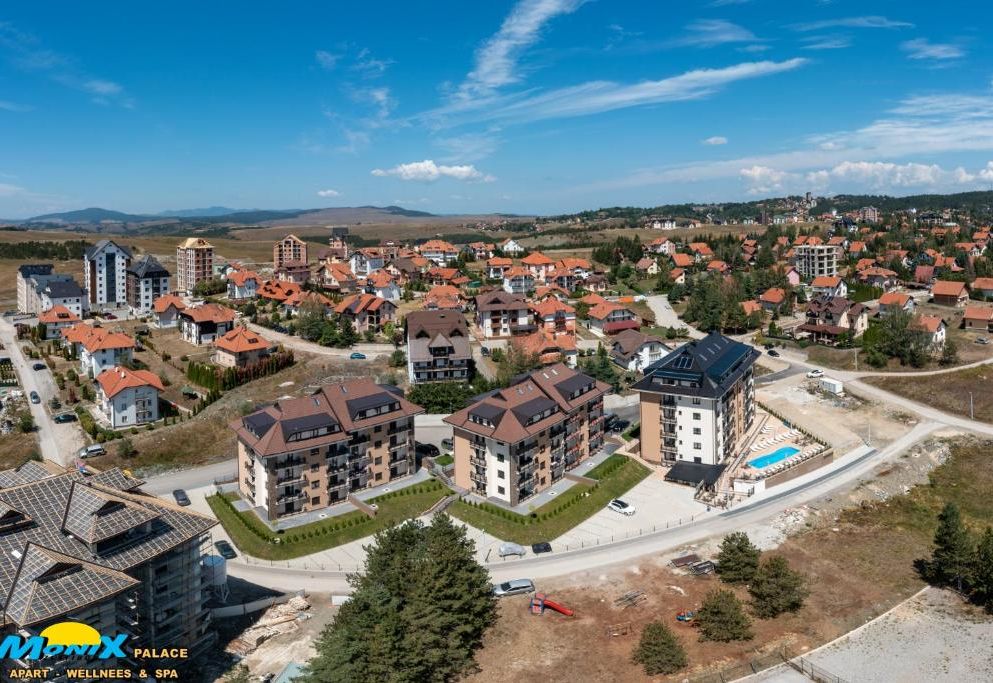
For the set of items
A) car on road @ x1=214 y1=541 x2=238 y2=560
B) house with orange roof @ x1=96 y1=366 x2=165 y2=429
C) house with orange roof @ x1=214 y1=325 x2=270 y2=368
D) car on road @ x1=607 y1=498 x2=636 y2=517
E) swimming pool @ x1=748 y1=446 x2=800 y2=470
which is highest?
house with orange roof @ x1=214 y1=325 x2=270 y2=368

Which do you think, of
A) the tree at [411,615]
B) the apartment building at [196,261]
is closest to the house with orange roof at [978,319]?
the tree at [411,615]

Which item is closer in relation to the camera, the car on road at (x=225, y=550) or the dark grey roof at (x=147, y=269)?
the car on road at (x=225, y=550)

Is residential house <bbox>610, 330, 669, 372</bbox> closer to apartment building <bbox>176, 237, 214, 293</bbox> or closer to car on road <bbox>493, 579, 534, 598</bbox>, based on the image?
car on road <bbox>493, 579, 534, 598</bbox>

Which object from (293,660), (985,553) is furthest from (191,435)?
(985,553)

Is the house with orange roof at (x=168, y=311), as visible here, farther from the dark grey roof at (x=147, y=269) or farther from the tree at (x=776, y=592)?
the tree at (x=776, y=592)

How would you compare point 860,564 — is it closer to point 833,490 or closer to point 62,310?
point 833,490

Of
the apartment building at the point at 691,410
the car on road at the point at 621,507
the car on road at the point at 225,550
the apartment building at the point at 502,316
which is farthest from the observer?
the apartment building at the point at 502,316

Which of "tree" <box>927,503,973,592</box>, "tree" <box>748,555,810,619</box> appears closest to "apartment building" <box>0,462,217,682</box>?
"tree" <box>748,555,810,619</box>

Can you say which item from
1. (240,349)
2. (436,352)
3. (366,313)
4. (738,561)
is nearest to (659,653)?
(738,561)
